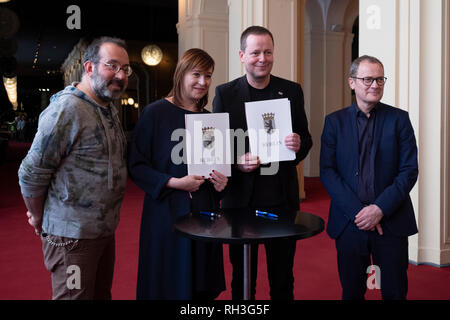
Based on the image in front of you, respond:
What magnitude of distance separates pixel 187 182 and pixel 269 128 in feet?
1.55

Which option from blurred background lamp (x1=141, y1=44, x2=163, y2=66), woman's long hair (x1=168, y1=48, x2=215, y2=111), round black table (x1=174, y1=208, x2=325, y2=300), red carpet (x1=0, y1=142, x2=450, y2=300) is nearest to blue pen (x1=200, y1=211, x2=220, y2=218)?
round black table (x1=174, y1=208, x2=325, y2=300)

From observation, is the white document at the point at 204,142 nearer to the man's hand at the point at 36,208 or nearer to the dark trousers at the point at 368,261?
the man's hand at the point at 36,208

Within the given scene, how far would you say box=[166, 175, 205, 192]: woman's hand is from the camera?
80.7 inches

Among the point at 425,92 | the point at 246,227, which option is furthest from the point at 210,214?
the point at 425,92

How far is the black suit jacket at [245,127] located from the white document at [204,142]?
0.26m

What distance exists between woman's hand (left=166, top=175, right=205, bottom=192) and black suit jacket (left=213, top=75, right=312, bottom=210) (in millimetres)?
319

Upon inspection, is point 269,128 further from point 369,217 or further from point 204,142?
point 369,217

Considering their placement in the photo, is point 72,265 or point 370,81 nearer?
point 72,265

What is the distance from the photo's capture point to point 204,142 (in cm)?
206

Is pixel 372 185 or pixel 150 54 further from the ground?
pixel 150 54

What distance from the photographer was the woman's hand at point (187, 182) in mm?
2049

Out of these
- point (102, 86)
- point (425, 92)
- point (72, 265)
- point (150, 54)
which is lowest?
point (72, 265)

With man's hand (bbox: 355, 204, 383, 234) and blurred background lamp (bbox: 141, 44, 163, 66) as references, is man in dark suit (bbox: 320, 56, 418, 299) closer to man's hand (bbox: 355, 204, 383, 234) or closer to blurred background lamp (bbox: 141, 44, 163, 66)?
man's hand (bbox: 355, 204, 383, 234)

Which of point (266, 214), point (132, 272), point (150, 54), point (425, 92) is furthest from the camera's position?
point (150, 54)
